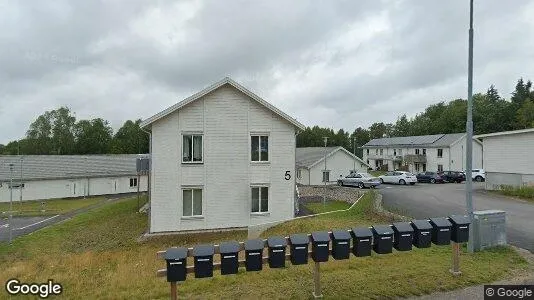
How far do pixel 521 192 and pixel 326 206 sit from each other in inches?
551

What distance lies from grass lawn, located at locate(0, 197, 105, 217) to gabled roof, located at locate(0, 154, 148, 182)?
324 centimetres

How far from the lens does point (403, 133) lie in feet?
344

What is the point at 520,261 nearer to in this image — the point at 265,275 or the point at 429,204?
the point at 265,275

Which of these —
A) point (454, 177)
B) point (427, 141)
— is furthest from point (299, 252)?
point (427, 141)

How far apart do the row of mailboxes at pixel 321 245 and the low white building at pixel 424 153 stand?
50.4 meters

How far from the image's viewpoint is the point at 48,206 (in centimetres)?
3619

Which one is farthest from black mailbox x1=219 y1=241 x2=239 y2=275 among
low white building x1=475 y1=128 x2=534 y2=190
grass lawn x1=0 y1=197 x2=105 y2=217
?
grass lawn x1=0 y1=197 x2=105 y2=217

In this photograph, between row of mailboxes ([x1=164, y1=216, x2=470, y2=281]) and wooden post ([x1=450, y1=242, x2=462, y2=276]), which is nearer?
row of mailboxes ([x1=164, y1=216, x2=470, y2=281])

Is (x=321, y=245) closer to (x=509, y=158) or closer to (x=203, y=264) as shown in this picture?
(x=203, y=264)

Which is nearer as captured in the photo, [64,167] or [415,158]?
[64,167]

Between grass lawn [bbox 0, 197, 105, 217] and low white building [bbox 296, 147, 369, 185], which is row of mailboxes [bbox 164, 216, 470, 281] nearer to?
grass lawn [bbox 0, 197, 105, 217]

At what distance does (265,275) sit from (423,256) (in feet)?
14.1

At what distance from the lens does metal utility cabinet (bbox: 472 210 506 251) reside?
32.0 feet

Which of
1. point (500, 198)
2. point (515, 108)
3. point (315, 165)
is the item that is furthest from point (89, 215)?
point (515, 108)
